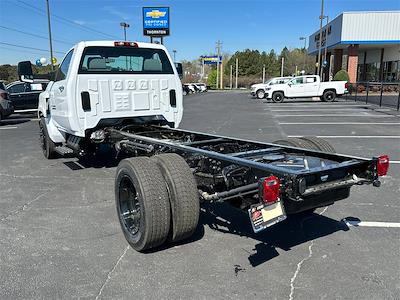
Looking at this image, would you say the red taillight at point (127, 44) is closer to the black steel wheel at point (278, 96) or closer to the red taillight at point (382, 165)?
the red taillight at point (382, 165)

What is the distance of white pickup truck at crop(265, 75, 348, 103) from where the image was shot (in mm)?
27156

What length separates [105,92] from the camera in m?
6.30

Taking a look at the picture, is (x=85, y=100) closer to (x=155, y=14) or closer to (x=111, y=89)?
(x=111, y=89)

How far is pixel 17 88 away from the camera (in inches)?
734

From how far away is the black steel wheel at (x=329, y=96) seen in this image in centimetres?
2725

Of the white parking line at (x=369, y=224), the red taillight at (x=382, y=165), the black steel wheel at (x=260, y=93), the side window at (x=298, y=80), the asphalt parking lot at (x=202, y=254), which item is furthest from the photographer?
the black steel wheel at (x=260, y=93)

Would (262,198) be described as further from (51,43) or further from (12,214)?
(51,43)

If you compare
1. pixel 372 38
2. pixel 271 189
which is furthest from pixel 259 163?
pixel 372 38

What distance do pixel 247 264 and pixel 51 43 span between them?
36866 mm

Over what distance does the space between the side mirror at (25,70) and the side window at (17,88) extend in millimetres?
12400

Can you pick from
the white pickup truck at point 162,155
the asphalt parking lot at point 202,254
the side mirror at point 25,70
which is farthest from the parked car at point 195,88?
the asphalt parking lot at point 202,254

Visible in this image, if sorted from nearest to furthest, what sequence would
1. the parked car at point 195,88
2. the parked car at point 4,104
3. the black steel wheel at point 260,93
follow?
the parked car at point 4,104 < the black steel wheel at point 260,93 < the parked car at point 195,88

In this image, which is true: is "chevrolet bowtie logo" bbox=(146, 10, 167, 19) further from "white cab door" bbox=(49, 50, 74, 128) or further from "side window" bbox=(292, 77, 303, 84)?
"white cab door" bbox=(49, 50, 74, 128)

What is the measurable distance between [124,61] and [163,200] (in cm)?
386
